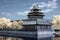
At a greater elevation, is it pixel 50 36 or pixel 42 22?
pixel 42 22

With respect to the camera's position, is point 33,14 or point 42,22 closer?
point 42,22

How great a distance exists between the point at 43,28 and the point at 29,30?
142cm

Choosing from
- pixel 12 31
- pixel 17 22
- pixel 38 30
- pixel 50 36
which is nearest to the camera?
pixel 38 30

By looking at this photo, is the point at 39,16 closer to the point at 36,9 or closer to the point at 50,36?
the point at 36,9

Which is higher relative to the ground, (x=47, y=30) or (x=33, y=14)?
(x=33, y=14)

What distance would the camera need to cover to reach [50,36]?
22.8 m

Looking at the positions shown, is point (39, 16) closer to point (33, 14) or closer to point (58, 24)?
point (33, 14)

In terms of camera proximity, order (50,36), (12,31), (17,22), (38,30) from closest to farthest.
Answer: (38,30) → (50,36) → (12,31) → (17,22)

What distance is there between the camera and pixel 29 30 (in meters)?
21.8

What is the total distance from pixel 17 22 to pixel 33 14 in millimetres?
7622

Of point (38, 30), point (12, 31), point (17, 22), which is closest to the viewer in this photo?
point (38, 30)

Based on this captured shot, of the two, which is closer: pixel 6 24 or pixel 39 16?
pixel 39 16

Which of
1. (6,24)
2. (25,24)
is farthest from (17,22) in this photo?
(25,24)

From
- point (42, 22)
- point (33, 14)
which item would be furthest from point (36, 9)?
point (42, 22)
